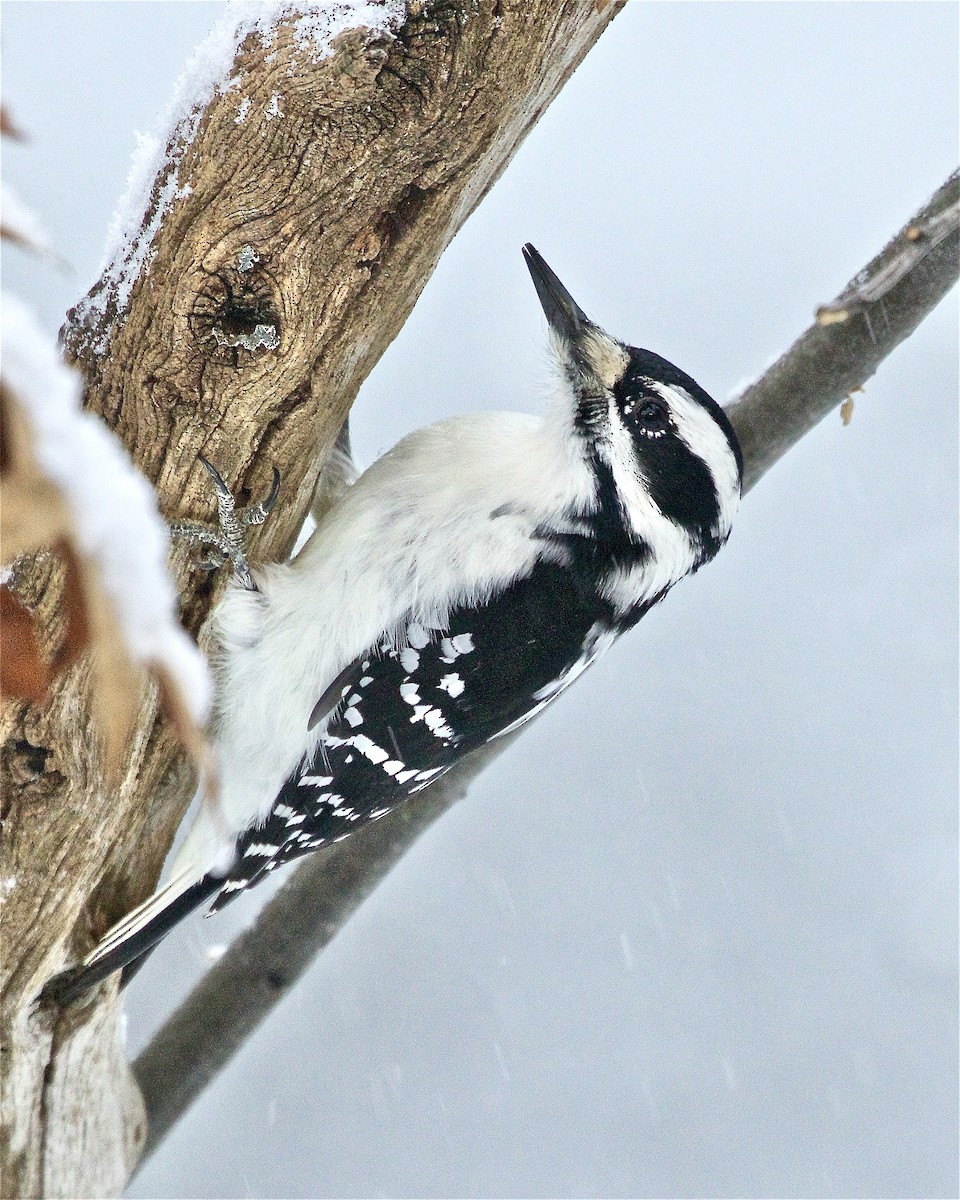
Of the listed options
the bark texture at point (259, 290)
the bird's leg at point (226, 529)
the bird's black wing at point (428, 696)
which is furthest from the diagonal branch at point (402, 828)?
the bird's leg at point (226, 529)

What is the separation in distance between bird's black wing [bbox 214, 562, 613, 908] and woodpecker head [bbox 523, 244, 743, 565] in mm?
204

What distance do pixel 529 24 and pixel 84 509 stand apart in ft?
4.07

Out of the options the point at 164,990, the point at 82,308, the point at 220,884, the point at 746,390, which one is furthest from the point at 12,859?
the point at 164,990

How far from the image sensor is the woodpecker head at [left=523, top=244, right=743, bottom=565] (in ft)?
6.27

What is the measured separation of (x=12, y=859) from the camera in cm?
168

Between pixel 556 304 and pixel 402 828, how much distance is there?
3.92 ft

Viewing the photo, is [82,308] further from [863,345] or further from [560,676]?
[863,345]

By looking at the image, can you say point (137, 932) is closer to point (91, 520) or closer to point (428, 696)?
point (428, 696)

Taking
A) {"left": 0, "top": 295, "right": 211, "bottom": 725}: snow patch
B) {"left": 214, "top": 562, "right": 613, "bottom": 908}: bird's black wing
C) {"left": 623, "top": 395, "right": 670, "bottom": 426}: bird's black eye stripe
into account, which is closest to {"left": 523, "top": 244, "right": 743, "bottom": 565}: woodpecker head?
{"left": 623, "top": 395, "right": 670, "bottom": 426}: bird's black eye stripe

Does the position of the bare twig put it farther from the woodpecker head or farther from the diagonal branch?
the woodpecker head

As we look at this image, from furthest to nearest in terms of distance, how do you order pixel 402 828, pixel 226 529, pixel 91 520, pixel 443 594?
1. pixel 402 828
2. pixel 443 594
3. pixel 226 529
4. pixel 91 520

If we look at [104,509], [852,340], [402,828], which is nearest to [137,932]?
[402,828]

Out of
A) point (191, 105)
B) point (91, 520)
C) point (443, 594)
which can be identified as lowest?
point (443, 594)

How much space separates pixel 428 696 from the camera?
6.31ft
